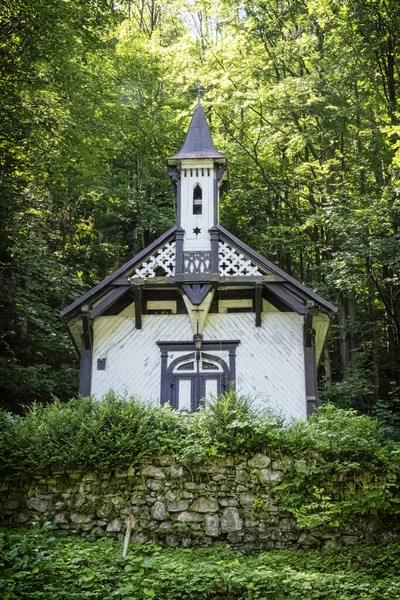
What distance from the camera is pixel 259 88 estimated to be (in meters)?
25.1

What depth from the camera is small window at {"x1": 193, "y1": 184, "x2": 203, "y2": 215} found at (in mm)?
17663

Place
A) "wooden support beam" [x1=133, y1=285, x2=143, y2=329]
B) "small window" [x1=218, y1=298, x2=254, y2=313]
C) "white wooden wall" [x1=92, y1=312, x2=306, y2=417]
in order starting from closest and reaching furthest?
"white wooden wall" [x1=92, y1=312, x2=306, y2=417], "wooden support beam" [x1=133, y1=285, x2=143, y2=329], "small window" [x1=218, y1=298, x2=254, y2=313]

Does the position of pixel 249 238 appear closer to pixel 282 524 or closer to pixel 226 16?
pixel 226 16

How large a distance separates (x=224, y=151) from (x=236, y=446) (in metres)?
17.6

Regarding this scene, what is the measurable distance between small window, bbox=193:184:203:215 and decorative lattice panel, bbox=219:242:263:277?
1.39m

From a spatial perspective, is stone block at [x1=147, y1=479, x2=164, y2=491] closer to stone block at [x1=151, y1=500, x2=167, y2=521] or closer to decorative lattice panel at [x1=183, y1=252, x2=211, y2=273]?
stone block at [x1=151, y1=500, x2=167, y2=521]

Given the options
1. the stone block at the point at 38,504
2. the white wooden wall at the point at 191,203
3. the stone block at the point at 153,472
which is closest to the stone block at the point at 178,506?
the stone block at the point at 153,472

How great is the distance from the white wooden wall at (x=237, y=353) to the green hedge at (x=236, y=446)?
444 centimetres

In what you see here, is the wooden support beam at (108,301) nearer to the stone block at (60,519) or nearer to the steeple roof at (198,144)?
the steeple roof at (198,144)

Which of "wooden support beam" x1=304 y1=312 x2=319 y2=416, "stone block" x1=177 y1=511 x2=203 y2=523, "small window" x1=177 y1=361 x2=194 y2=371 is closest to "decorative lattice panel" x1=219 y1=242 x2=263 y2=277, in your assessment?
"wooden support beam" x1=304 y1=312 x2=319 y2=416

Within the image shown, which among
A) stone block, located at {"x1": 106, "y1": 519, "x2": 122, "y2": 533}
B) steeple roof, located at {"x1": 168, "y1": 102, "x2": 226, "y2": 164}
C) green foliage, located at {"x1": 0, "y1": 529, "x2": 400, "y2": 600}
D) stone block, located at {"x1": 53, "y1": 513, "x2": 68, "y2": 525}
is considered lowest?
green foliage, located at {"x1": 0, "y1": 529, "x2": 400, "y2": 600}

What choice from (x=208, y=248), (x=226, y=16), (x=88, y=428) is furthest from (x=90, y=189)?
(x=88, y=428)

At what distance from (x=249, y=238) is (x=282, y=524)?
17.7 meters

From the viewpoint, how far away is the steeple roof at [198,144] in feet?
59.0
